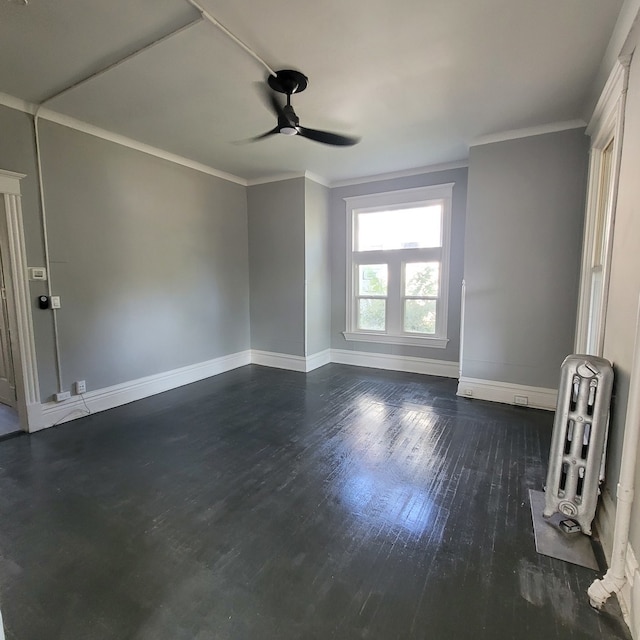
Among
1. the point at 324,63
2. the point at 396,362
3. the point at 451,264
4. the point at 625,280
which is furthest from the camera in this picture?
the point at 396,362

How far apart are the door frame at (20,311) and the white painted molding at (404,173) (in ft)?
12.6

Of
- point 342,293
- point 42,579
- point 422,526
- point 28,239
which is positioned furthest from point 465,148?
point 42,579

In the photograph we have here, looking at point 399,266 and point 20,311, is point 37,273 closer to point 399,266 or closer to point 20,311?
point 20,311

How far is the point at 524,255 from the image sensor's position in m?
3.61

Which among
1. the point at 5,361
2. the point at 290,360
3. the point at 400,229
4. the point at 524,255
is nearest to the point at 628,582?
the point at 524,255

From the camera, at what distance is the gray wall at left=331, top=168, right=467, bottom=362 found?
459 cm

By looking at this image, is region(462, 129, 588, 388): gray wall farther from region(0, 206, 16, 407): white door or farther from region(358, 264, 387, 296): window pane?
region(0, 206, 16, 407): white door

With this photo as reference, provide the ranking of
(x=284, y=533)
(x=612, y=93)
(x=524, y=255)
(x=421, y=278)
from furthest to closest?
(x=421, y=278) < (x=524, y=255) < (x=612, y=93) < (x=284, y=533)

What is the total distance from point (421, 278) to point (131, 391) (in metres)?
3.94

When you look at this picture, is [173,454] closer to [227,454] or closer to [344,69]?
[227,454]

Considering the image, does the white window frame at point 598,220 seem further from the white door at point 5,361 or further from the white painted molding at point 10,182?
the white door at point 5,361

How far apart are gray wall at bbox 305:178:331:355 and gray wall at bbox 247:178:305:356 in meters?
0.11

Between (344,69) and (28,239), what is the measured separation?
2991 millimetres

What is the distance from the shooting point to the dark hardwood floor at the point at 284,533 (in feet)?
4.65
